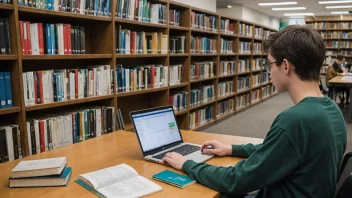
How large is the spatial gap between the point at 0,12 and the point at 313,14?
11.1m

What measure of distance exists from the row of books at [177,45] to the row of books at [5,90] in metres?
2.23

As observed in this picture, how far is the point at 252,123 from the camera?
18.5 ft

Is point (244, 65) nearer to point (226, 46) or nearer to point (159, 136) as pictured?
point (226, 46)

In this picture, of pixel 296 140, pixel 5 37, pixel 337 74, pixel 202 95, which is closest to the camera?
pixel 296 140

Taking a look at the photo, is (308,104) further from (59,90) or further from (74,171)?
(59,90)

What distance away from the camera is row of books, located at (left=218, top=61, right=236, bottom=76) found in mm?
5711

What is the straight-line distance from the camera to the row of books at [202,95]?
4.75m

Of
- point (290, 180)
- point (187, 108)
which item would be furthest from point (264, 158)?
point (187, 108)

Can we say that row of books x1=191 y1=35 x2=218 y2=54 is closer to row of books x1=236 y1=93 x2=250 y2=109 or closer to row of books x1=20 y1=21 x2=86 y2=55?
row of books x1=236 y1=93 x2=250 y2=109

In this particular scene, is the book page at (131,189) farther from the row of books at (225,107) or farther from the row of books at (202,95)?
the row of books at (225,107)

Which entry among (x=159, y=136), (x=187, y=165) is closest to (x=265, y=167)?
(x=187, y=165)

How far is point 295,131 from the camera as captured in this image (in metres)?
1.03

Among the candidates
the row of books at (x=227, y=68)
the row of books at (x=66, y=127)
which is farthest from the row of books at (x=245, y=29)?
the row of books at (x=66, y=127)

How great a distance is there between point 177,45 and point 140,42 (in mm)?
877
